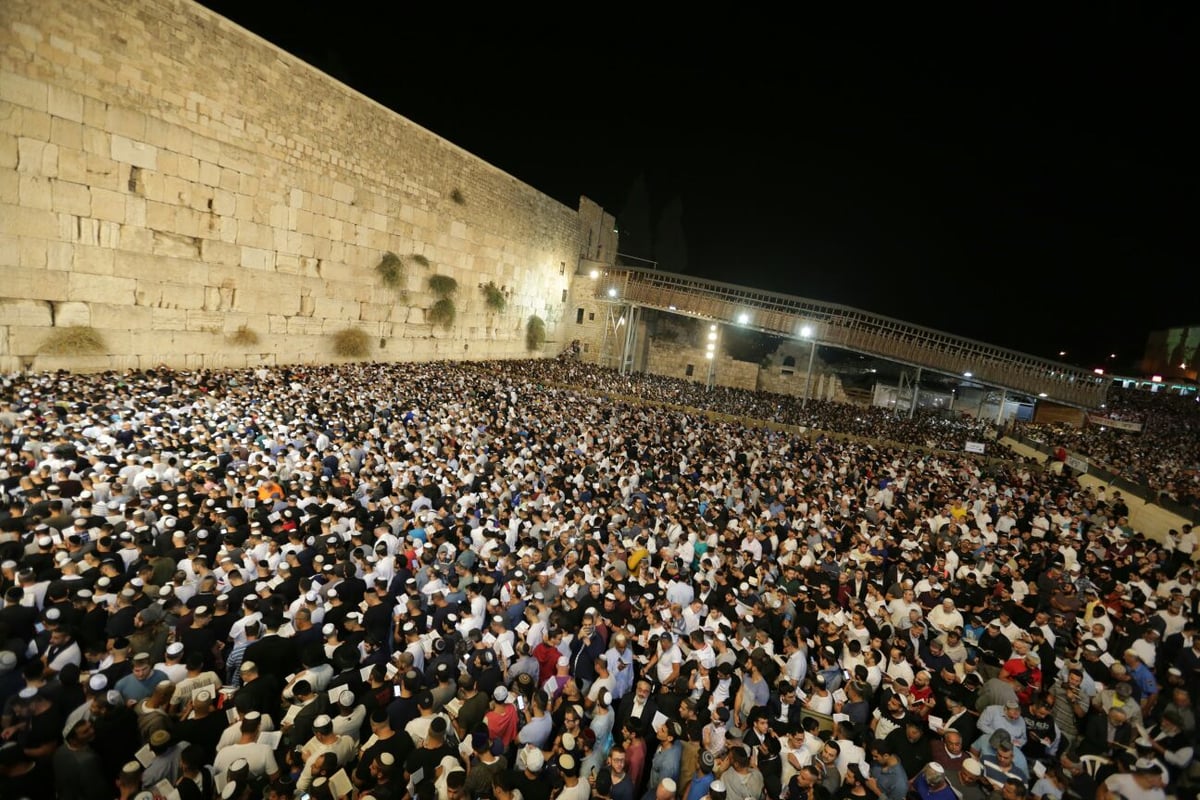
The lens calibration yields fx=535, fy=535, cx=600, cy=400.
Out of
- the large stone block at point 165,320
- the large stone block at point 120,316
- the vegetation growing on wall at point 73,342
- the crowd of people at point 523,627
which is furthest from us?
the large stone block at point 165,320

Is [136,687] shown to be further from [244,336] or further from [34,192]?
[244,336]

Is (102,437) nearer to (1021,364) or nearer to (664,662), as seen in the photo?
(664,662)

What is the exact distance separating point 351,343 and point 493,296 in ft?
22.3

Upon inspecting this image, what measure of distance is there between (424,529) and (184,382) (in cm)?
696

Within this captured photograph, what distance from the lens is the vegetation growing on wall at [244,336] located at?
11.9 meters

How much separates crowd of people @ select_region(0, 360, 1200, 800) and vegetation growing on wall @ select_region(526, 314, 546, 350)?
15.0m

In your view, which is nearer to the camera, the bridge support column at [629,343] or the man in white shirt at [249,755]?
the man in white shirt at [249,755]

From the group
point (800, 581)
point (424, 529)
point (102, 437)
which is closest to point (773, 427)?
point (800, 581)

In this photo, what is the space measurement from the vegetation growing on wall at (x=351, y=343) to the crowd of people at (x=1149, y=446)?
61.6ft

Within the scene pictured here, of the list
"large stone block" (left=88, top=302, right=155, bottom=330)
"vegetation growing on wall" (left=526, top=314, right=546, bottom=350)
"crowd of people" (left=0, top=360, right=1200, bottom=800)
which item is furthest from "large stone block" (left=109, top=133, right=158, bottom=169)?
"vegetation growing on wall" (left=526, top=314, right=546, bottom=350)

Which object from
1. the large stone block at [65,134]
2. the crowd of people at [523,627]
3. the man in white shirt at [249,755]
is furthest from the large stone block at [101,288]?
the man in white shirt at [249,755]

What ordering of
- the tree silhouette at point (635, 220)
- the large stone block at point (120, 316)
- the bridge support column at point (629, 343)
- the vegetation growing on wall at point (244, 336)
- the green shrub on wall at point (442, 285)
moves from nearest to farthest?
1. the large stone block at point (120, 316)
2. the vegetation growing on wall at point (244, 336)
3. the green shrub on wall at point (442, 285)
4. the bridge support column at point (629, 343)
5. the tree silhouette at point (635, 220)

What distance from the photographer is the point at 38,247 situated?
859 cm

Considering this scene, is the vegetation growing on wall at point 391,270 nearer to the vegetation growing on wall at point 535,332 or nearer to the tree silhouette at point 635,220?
the vegetation growing on wall at point 535,332
